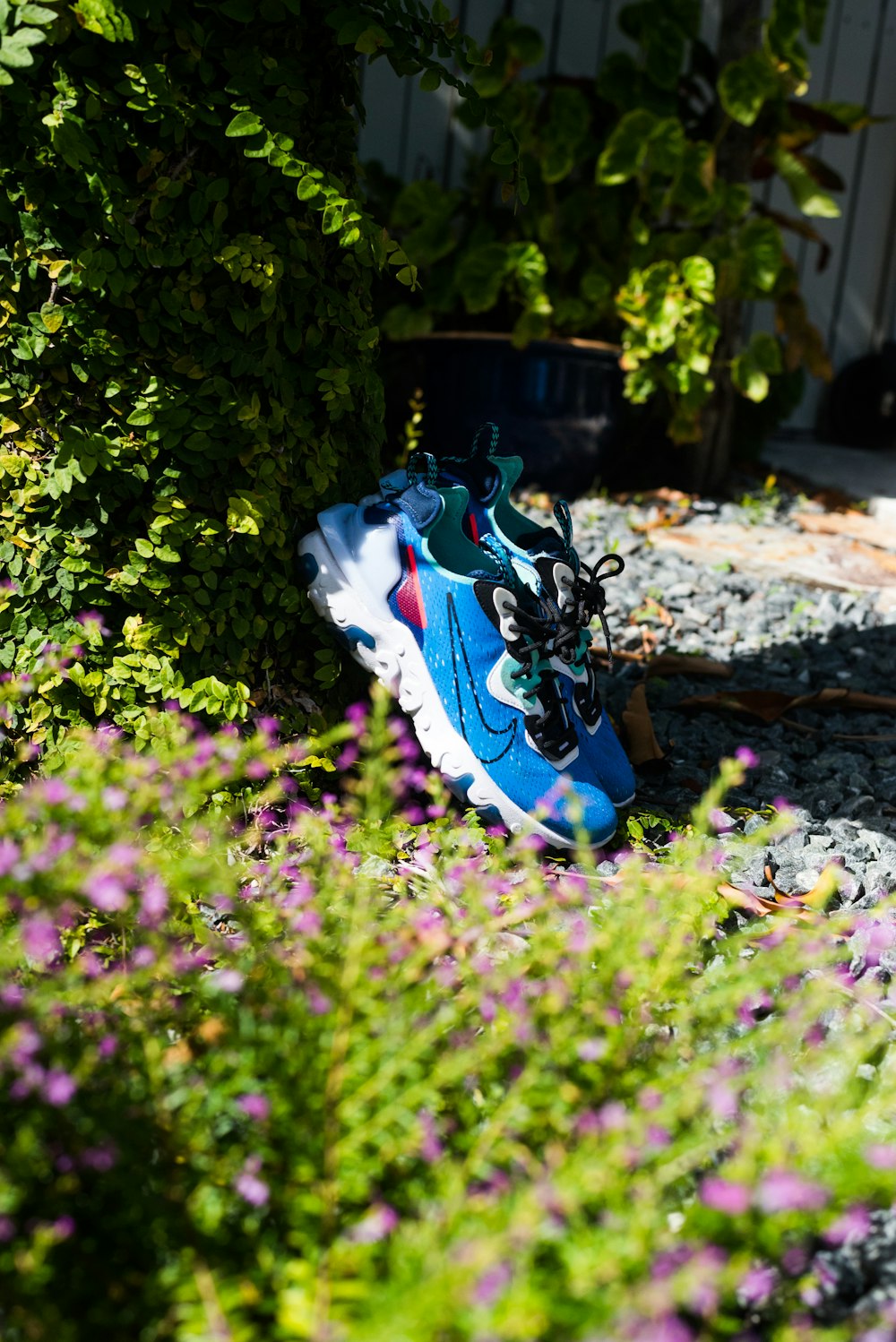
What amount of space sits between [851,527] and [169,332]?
2.92 m

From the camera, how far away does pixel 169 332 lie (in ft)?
4.53

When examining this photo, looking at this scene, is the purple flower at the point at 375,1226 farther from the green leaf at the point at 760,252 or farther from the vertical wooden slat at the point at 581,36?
the vertical wooden slat at the point at 581,36

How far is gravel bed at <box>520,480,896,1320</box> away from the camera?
147 centimetres

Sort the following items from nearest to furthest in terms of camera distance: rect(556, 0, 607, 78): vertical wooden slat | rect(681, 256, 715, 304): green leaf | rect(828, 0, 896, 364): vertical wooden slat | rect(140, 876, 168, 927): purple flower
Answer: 1. rect(140, 876, 168, 927): purple flower
2. rect(681, 256, 715, 304): green leaf
3. rect(556, 0, 607, 78): vertical wooden slat
4. rect(828, 0, 896, 364): vertical wooden slat

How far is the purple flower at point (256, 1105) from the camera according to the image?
738 millimetres

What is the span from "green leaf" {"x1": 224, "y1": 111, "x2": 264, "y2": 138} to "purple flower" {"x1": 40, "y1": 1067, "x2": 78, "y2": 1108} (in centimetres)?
104

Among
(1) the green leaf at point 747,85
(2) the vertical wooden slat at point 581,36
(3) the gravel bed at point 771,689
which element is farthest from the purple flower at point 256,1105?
(2) the vertical wooden slat at point 581,36

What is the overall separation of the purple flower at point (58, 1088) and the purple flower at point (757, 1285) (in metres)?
0.43

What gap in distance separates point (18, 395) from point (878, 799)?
1.34 m

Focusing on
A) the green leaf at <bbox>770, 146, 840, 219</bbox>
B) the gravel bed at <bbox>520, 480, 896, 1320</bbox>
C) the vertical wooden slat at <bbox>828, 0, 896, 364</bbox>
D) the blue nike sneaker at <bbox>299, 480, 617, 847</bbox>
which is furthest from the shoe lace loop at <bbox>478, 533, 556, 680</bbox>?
the vertical wooden slat at <bbox>828, 0, 896, 364</bbox>

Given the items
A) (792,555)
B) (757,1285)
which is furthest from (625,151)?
(757,1285)

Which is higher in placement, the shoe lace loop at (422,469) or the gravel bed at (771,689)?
the shoe lace loop at (422,469)

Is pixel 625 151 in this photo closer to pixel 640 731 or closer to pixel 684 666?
pixel 684 666

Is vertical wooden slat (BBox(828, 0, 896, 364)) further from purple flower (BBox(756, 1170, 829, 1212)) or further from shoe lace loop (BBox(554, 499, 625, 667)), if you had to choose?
purple flower (BBox(756, 1170, 829, 1212))
